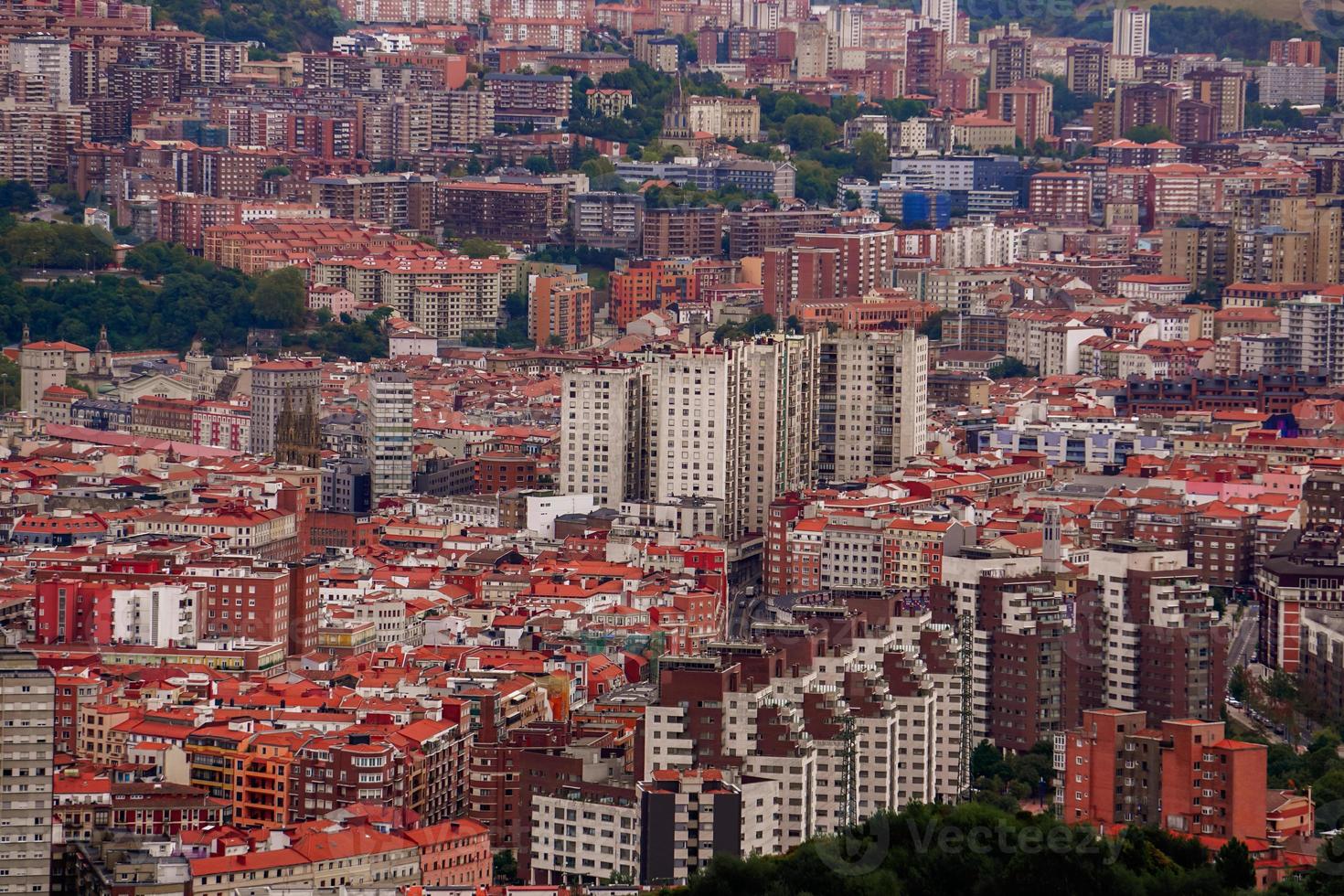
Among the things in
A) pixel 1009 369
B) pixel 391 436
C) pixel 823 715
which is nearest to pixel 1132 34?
pixel 1009 369

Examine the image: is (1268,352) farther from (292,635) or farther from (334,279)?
(292,635)

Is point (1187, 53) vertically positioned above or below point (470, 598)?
above

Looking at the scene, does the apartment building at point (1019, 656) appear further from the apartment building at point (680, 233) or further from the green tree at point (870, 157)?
the green tree at point (870, 157)

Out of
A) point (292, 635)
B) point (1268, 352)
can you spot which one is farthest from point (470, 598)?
point (1268, 352)

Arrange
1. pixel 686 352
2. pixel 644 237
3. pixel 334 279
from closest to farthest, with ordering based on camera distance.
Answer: pixel 686 352 < pixel 334 279 < pixel 644 237

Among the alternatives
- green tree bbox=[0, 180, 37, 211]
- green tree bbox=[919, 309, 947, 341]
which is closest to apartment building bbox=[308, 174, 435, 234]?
green tree bbox=[0, 180, 37, 211]

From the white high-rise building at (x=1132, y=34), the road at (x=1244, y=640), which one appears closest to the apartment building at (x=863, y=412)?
the road at (x=1244, y=640)

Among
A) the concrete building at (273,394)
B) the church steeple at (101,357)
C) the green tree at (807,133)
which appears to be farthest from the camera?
the green tree at (807,133)

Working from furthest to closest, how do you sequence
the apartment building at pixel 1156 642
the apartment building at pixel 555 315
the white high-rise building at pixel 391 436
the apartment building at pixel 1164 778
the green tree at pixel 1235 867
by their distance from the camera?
1. the apartment building at pixel 555 315
2. the white high-rise building at pixel 391 436
3. the apartment building at pixel 1156 642
4. the apartment building at pixel 1164 778
5. the green tree at pixel 1235 867
